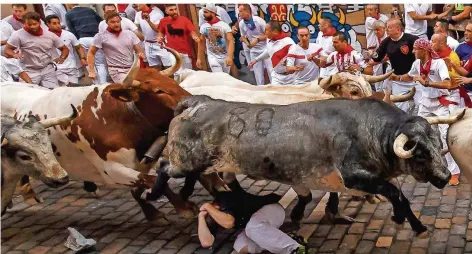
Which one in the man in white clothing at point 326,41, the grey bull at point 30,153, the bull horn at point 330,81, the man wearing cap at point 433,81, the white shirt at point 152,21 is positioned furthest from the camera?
the white shirt at point 152,21

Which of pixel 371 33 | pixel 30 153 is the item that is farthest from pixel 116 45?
pixel 30 153

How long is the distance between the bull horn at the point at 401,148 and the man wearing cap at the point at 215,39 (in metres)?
7.40

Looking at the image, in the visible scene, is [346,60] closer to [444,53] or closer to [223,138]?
[444,53]

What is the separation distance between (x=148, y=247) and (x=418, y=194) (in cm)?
355

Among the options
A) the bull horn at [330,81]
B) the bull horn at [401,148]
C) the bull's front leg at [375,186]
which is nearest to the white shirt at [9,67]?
the bull horn at [330,81]

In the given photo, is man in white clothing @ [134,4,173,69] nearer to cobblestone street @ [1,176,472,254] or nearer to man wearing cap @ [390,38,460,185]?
cobblestone street @ [1,176,472,254]

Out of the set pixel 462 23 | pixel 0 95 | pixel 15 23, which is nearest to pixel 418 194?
pixel 462 23

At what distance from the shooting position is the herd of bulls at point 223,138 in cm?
580

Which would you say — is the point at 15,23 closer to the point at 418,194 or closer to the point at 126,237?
the point at 126,237

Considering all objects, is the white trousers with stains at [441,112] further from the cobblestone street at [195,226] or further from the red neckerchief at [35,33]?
the red neckerchief at [35,33]

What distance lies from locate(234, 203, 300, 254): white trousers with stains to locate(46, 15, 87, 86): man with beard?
683 centimetres

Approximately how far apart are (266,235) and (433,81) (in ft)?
11.3

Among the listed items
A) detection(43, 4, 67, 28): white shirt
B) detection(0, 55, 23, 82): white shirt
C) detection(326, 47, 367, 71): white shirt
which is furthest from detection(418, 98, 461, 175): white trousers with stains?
detection(43, 4, 67, 28): white shirt

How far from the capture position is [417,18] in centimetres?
1160
